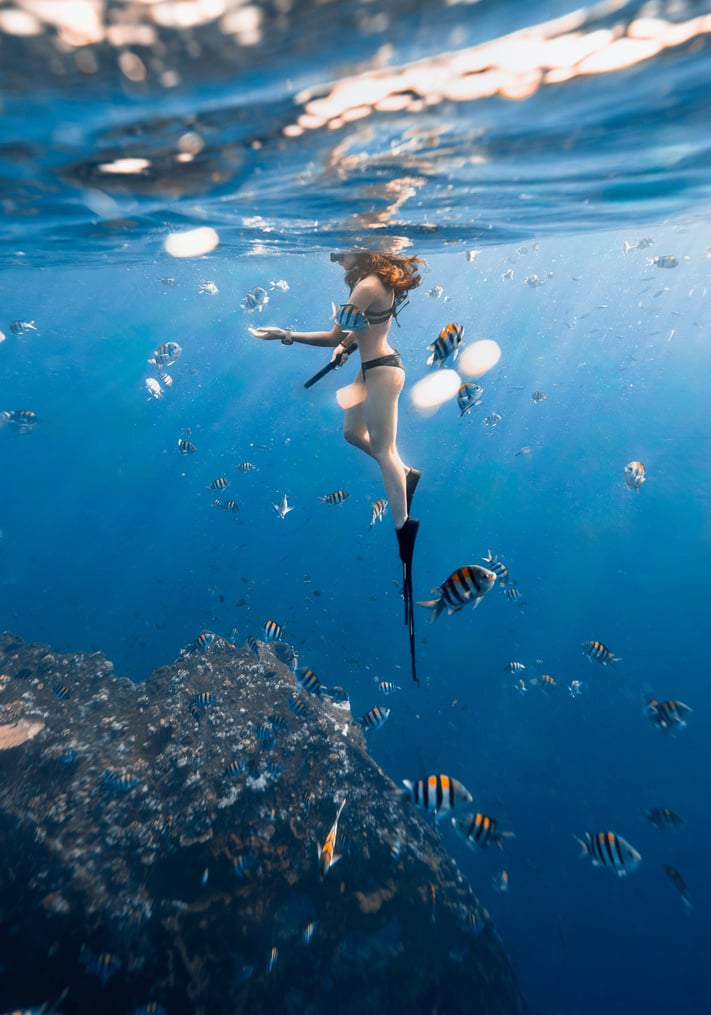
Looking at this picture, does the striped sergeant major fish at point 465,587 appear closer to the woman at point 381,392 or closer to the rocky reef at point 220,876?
the woman at point 381,392

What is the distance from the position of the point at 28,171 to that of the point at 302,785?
11448 millimetres

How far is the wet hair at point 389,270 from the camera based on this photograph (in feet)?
17.4

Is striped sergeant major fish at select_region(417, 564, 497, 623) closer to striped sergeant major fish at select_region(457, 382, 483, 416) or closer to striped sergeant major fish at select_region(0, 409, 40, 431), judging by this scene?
striped sergeant major fish at select_region(457, 382, 483, 416)

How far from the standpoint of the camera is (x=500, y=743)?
25.0 metres

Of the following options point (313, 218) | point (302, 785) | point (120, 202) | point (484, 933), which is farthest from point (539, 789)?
point (120, 202)

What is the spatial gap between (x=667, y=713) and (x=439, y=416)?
45508 millimetres

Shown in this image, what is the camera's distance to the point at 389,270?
17.4 feet

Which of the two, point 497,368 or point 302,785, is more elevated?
point 497,368

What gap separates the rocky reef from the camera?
19.5 feet

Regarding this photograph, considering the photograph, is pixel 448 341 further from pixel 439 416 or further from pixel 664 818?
pixel 439 416

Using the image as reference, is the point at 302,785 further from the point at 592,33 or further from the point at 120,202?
the point at 120,202

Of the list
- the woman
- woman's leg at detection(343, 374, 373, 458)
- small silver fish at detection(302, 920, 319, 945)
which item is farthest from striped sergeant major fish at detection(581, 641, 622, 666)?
small silver fish at detection(302, 920, 319, 945)

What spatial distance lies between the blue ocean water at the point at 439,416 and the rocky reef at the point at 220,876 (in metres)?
6.10

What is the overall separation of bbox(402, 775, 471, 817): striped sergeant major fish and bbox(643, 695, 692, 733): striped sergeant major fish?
4366mm
